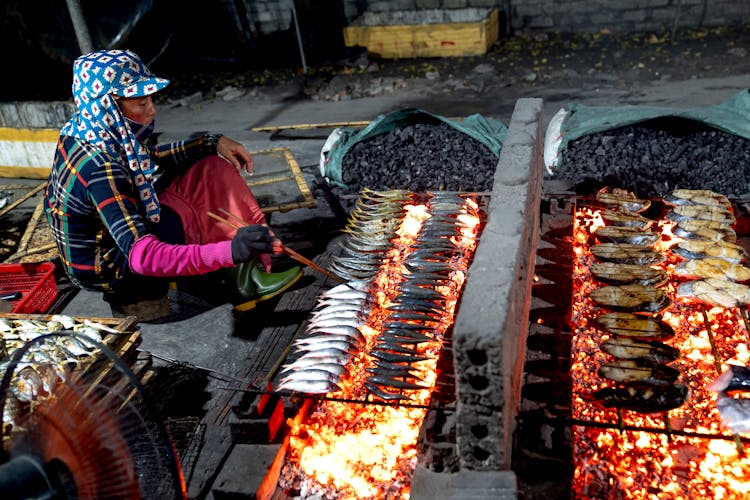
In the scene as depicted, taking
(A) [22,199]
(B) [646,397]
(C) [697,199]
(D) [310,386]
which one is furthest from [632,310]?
(A) [22,199]

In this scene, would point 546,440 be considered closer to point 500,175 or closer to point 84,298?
point 500,175

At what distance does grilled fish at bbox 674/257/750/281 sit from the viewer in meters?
4.95

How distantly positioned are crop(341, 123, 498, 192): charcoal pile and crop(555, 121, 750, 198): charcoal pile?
100 cm

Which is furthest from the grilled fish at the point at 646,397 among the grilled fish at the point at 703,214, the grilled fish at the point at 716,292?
the grilled fish at the point at 703,214

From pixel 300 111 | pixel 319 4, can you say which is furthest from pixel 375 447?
pixel 319 4

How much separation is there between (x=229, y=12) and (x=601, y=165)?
12.0m

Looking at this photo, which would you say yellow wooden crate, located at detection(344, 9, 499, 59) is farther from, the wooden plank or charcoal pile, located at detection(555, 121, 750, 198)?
the wooden plank

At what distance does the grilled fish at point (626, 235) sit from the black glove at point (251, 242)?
10.2 ft

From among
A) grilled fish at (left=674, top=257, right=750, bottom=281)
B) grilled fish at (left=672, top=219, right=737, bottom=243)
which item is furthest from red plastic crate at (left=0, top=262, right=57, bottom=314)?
grilled fish at (left=672, top=219, right=737, bottom=243)

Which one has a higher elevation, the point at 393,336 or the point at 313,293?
the point at 313,293

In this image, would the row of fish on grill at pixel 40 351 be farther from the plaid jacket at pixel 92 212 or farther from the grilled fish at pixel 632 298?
the grilled fish at pixel 632 298

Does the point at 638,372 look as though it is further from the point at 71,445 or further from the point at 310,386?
the point at 71,445

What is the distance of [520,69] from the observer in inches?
515

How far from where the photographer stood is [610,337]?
4617mm
